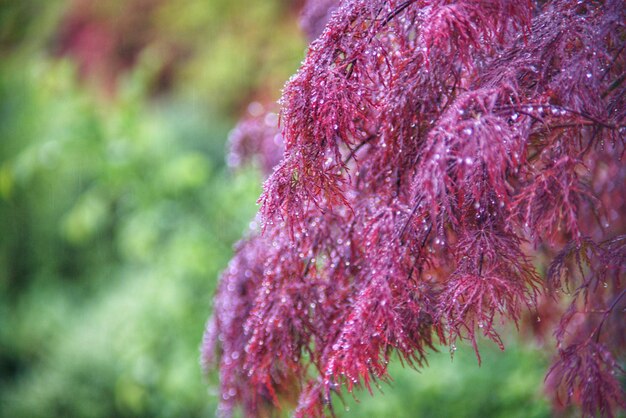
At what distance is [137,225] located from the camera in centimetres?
386

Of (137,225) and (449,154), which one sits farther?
(137,225)

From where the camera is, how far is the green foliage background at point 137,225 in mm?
3527

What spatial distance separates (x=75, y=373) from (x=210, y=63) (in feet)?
10.8

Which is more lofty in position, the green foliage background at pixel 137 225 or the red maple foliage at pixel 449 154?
the green foliage background at pixel 137 225

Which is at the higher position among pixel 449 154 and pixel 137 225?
pixel 137 225

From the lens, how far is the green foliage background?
353cm

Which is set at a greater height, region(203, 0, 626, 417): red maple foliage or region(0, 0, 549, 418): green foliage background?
region(0, 0, 549, 418): green foliage background

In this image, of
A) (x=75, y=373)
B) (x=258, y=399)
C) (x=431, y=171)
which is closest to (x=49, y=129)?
(x=75, y=373)

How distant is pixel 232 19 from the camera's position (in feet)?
19.4

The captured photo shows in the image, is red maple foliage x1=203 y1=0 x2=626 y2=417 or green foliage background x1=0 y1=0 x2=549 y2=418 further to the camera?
green foliage background x1=0 y1=0 x2=549 y2=418

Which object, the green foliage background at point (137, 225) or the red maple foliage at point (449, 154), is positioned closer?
the red maple foliage at point (449, 154)

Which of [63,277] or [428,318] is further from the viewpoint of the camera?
[63,277]

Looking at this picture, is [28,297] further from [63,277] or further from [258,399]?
[258,399]

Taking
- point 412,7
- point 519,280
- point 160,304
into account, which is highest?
point 160,304
